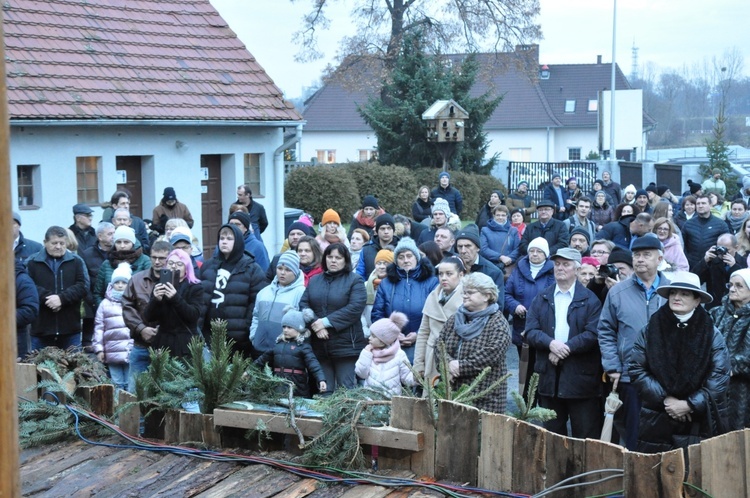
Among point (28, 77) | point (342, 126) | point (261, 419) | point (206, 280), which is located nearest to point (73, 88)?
point (28, 77)

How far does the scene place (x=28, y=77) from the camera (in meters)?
17.6

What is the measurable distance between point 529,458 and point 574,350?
9.85 ft

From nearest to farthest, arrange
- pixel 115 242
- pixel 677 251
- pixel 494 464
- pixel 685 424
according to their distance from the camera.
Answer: pixel 494 464 < pixel 685 424 < pixel 115 242 < pixel 677 251

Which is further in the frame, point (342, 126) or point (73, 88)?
point (342, 126)

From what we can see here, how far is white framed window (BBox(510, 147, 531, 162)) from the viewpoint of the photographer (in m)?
64.6

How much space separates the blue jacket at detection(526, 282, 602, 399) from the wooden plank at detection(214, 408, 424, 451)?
2.89 meters

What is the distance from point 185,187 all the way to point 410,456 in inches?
610

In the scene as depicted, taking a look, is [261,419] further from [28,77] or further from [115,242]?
[28,77]

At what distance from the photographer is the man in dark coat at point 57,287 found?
400 inches

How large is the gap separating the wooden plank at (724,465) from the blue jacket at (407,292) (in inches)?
179

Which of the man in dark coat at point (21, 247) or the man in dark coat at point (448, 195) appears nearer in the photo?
the man in dark coat at point (21, 247)

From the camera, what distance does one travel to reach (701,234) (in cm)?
1390

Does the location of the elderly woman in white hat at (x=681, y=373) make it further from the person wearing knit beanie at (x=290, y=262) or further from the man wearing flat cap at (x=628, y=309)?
the person wearing knit beanie at (x=290, y=262)

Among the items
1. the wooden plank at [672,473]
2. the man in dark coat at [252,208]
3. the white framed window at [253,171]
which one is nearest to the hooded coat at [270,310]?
the wooden plank at [672,473]
